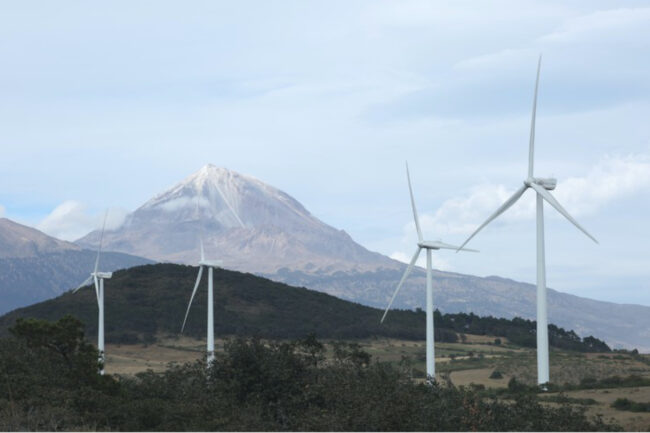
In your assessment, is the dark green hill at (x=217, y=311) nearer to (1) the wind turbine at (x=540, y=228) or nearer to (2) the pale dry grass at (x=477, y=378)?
(2) the pale dry grass at (x=477, y=378)

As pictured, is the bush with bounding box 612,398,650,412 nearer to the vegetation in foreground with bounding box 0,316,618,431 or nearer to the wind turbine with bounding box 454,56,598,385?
the wind turbine with bounding box 454,56,598,385

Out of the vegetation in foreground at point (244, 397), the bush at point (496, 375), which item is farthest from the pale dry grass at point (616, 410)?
the bush at point (496, 375)

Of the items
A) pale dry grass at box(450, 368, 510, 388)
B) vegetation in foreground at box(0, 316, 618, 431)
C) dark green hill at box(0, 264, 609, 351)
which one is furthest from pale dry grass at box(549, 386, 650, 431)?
A: dark green hill at box(0, 264, 609, 351)

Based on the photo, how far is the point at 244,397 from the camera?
159 feet

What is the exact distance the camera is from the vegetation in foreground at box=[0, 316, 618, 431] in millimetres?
36656

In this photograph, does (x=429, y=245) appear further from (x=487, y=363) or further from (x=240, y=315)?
(x=240, y=315)

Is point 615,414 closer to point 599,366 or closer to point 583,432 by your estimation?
point 583,432

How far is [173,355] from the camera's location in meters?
134

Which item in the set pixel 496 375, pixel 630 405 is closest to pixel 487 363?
pixel 496 375

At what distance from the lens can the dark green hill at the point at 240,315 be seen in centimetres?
15675

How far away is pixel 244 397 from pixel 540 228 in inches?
856

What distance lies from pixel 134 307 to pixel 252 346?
122 metres

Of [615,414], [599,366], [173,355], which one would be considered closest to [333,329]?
[173,355]

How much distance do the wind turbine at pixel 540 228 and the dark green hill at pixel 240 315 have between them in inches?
3548
